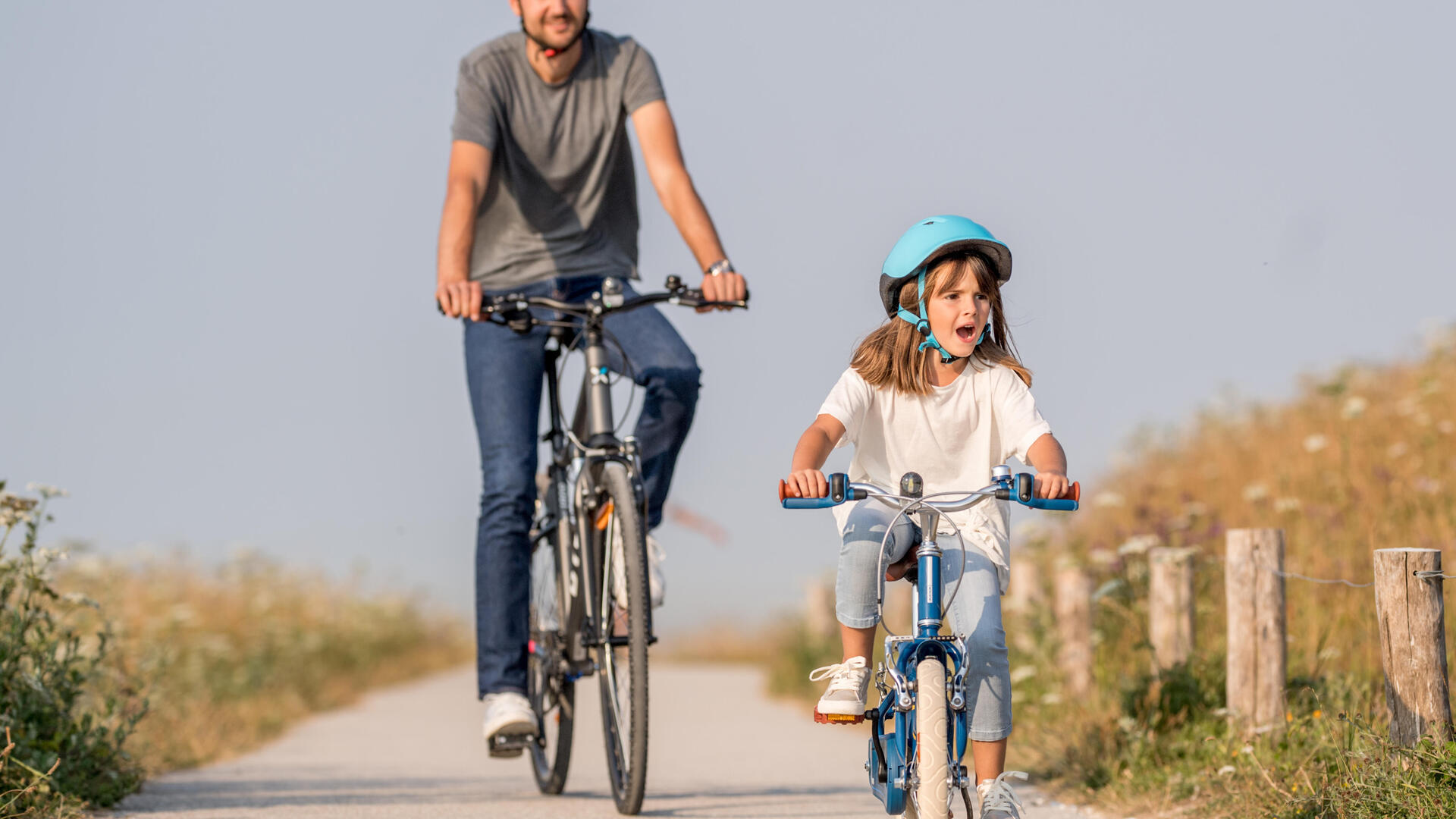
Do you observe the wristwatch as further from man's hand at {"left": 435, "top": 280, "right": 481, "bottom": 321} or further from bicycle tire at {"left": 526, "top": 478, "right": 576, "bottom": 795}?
bicycle tire at {"left": 526, "top": 478, "right": 576, "bottom": 795}

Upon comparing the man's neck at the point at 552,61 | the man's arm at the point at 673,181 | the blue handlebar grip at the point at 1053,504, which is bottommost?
the blue handlebar grip at the point at 1053,504

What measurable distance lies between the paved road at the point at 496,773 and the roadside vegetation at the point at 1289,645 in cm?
44

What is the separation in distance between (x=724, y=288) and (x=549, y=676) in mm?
1501

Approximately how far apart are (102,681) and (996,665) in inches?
230

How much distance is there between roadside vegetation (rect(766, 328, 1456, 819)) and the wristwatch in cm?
218

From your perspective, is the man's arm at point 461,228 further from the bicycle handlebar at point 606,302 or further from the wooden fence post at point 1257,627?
the wooden fence post at point 1257,627

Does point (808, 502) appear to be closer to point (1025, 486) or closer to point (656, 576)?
point (1025, 486)

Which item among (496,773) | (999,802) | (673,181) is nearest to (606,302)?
(673,181)

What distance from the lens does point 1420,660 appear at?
3.93 metres

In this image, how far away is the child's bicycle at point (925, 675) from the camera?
10.8 feet

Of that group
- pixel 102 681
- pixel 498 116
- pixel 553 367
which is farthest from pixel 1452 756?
pixel 102 681

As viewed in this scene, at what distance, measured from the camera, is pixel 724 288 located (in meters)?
4.75

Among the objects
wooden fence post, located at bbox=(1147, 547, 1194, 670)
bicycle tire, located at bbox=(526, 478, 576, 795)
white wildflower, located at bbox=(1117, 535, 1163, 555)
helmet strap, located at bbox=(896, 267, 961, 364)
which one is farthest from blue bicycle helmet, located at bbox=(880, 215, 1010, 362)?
white wildflower, located at bbox=(1117, 535, 1163, 555)

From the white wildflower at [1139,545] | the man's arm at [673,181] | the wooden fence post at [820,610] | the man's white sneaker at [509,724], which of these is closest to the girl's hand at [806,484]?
the man's arm at [673,181]
